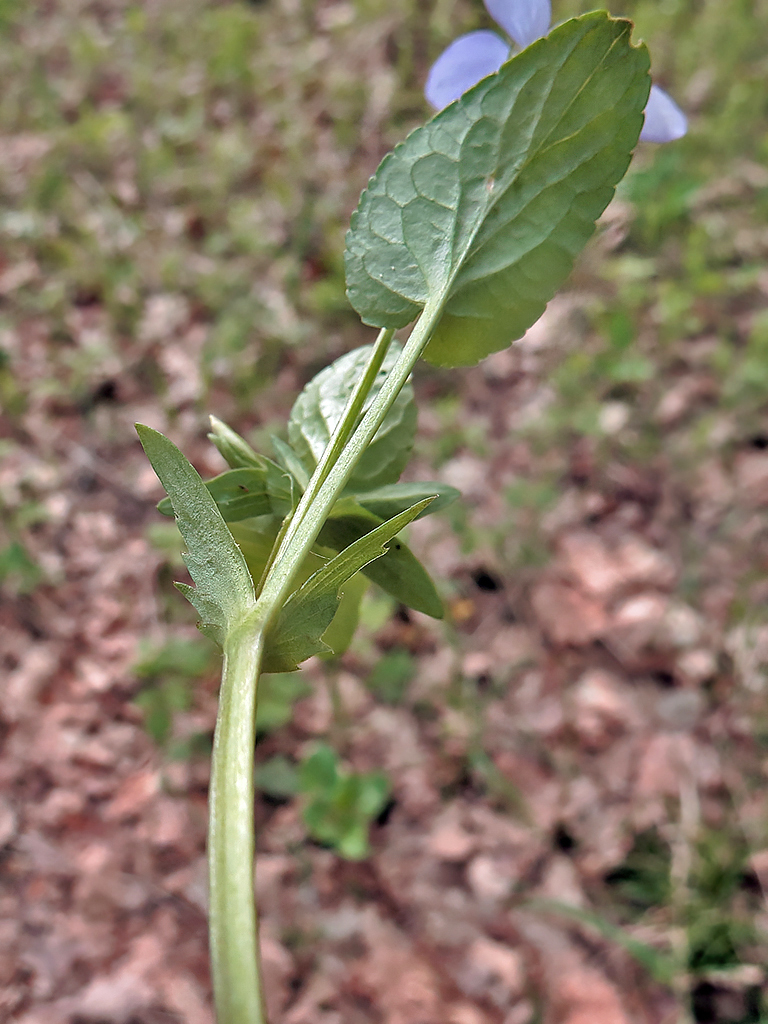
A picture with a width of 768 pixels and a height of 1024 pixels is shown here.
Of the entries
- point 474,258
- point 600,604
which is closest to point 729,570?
point 600,604

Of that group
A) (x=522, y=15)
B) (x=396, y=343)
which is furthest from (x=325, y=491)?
(x=522, y=15)

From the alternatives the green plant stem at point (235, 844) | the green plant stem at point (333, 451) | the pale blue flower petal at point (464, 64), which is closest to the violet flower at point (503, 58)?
the pale blue flower petal at point (464, 64)

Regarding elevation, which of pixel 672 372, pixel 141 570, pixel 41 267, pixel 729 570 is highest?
pixel 41 267

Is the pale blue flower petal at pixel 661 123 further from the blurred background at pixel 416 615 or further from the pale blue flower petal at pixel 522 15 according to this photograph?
the blurred background at pixel 416 615

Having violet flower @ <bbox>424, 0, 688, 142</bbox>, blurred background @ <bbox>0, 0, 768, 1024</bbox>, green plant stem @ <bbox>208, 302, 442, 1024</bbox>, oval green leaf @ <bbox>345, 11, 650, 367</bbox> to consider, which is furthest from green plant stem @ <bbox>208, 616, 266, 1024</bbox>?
blurred background @ <bbox>0, 0, 768, 1024</bbox>

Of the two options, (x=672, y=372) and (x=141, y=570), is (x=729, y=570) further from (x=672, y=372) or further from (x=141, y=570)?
(x=141, y=570)

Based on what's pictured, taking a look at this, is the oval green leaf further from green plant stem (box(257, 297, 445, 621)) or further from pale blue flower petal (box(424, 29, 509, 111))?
pale blue flower petal (box(424, 29, 509, 111))

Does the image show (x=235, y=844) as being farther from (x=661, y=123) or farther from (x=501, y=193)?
(x=661, y=123)
